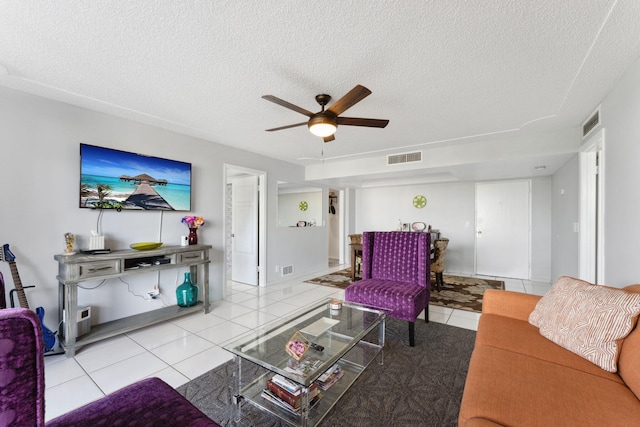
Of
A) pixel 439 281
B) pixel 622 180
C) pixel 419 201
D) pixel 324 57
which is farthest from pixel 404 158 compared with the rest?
pixel 324 57

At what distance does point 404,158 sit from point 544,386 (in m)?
3.75

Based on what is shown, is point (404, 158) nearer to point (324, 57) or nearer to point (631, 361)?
point (324, 57)

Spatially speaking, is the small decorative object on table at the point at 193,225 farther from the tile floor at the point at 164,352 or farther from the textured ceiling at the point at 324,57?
the textured ceiling at the point at 324,57

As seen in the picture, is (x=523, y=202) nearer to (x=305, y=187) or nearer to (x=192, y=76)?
(x=305, y=187)

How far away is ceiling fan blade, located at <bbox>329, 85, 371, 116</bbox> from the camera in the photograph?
Answer: 181 centimetres

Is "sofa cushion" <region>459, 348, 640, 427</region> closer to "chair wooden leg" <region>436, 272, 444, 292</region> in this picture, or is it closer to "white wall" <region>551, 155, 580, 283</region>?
"white wall" <region>551, 155, 580, 283</region>

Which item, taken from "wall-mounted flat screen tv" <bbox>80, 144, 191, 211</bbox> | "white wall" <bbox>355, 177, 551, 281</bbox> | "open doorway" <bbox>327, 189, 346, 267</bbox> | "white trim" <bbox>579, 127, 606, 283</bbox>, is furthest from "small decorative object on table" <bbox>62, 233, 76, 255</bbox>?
"white wall" <bbox>355, 177, 551, 281</bbox>

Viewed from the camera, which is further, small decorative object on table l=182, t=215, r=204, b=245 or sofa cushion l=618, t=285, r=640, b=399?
small decorative object on table l=182, t=215, r=204, b=245

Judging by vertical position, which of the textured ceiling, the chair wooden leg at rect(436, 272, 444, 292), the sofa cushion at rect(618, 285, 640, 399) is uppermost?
the textured ceiling

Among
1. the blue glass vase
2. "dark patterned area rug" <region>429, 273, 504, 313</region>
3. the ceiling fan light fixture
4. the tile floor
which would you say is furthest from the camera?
"dark patterned area rug" <region>429, 273, 504, 313</region>

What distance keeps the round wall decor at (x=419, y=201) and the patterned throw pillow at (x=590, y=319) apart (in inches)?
180

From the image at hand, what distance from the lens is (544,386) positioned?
1.23 m

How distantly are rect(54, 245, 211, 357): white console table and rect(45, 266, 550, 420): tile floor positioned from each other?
117mm

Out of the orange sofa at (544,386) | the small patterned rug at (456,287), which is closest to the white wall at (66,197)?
the small patterned rug at (456,287)
